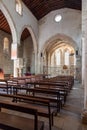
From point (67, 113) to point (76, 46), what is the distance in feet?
43.0

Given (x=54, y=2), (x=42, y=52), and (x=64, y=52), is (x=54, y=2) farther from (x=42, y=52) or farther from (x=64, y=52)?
(x=64, y=52)

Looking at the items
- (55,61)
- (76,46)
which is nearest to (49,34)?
(76,46)

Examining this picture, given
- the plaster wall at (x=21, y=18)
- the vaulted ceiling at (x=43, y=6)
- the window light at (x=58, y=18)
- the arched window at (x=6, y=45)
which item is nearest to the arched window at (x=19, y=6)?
the plaster wall at (x=21, y=18)

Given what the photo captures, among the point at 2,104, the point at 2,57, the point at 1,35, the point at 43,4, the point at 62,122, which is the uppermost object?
the point at 43,4

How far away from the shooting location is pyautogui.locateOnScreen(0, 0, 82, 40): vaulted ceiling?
14.2 m

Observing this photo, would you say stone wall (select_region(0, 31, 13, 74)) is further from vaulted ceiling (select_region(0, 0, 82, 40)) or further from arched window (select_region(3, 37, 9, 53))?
vaulted ceiling (select_region(0, 0, 82, 40))

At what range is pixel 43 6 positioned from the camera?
15.4 m

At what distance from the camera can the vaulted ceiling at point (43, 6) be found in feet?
46.5

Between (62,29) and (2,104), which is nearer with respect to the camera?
(2,104)

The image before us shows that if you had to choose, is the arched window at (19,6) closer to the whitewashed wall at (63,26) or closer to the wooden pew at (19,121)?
the whitewashed wall at (63,26)

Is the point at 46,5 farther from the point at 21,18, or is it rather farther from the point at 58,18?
the point at 21,18

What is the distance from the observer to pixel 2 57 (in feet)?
54.5

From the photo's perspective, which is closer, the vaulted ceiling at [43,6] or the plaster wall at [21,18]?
the plaster wall at [21,18]

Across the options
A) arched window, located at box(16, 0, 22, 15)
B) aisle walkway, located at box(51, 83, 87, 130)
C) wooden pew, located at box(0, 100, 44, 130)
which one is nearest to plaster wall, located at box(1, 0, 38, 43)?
arched window, located at box(16, 0, 22, 15)
